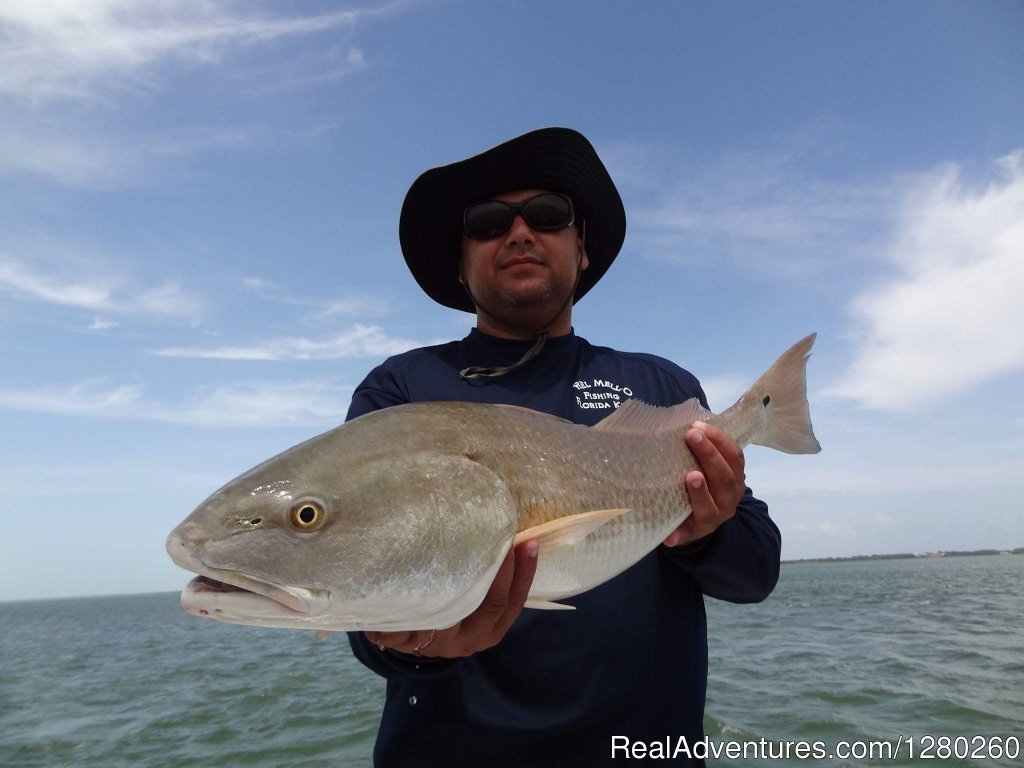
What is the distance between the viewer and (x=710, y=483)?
2637 millimetres

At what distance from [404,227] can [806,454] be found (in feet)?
8.75

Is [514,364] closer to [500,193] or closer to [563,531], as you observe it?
[500,193]

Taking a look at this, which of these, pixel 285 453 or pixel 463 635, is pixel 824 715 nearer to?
pixel 463 635

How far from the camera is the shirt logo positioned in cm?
311

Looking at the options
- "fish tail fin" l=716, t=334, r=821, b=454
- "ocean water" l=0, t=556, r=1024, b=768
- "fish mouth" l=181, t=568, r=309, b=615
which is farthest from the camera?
"ocean water" l=0, t=556, r=1024, b=768

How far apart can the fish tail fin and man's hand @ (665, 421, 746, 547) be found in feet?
1.95

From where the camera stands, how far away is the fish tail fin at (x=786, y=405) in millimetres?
3229

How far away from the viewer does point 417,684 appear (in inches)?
97.5

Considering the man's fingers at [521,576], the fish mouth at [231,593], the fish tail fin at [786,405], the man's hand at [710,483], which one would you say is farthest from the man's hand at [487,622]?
the fish tail fin at [786,405]

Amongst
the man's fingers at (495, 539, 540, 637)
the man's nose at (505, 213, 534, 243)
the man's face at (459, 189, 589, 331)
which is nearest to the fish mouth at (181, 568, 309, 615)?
the man's fingers at (495, 539, 540, 637)

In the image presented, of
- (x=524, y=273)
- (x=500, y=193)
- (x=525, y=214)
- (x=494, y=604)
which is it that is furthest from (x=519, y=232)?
(x=494, y=604)

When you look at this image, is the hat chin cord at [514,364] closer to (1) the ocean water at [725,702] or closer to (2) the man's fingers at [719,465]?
(2) the man's fingers at [719,465]

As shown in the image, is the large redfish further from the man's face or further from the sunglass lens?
the sunglass lens

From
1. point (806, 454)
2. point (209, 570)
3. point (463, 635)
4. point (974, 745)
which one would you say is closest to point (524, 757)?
point (463, 635)
